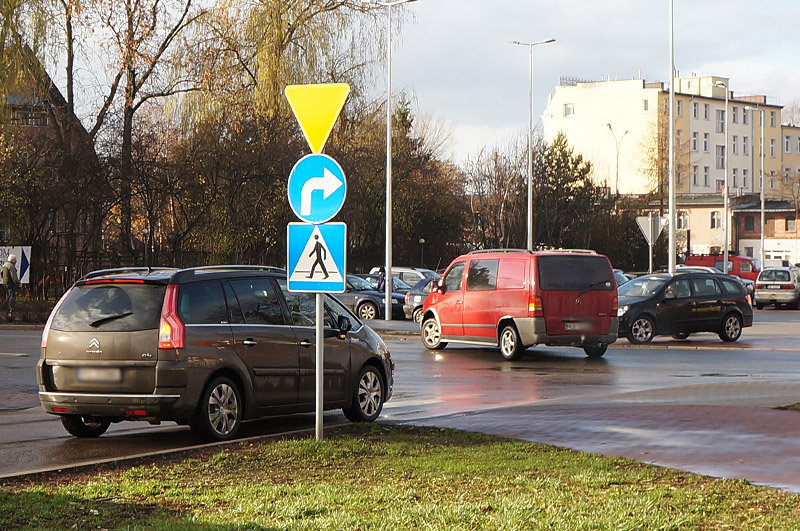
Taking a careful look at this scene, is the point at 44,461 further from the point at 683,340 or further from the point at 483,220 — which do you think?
the point at 483,220

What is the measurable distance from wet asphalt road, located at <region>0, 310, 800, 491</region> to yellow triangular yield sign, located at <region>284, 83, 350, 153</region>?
3366 millimetres

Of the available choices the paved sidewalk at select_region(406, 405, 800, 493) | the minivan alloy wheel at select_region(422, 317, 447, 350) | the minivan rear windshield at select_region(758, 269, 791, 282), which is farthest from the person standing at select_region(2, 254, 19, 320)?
the minivan rear windshield at select_region(758, 269, 791, 282)

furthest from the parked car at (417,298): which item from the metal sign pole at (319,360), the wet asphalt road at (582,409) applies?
the metal sign pole at (319,360)

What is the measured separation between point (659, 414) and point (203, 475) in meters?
6.26

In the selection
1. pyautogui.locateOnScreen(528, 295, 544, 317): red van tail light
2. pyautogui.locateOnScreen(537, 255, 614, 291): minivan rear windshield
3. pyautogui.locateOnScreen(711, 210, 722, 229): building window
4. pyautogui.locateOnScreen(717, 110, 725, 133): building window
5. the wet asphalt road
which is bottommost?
the wet asphalt road

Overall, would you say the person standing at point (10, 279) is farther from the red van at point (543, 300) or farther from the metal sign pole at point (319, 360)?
the metal sign pole at point (319, 360)

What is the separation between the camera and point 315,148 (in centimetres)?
1012

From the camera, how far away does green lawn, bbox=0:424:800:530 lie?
6820 millimetres

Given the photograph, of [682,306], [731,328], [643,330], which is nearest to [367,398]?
[643,330]

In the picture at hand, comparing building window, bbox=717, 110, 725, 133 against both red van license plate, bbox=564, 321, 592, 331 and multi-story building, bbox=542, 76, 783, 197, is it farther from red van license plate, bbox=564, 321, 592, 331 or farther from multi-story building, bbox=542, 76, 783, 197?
red van license plate, bbox=564, 321, 592, 331

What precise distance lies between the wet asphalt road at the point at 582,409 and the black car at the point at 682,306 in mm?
1928

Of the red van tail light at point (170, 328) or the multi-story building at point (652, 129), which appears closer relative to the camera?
the red van tail light at point (170, 328)

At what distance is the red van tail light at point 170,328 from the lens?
10367 mm

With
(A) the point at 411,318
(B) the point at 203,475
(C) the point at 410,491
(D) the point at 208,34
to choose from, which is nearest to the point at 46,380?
(B) the point at 203,475
